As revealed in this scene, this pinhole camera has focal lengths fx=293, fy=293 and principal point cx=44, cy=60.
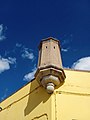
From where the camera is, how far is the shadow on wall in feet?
31.0

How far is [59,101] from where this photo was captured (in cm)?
912

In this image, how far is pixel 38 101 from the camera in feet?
31.3

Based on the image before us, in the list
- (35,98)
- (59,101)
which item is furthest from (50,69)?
(35,98)

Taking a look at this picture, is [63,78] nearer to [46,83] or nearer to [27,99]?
[46,83]

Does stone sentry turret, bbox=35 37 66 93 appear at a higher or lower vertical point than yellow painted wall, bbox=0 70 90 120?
higher

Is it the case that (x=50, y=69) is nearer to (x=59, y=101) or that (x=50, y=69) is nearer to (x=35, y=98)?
(x=59, y=101)

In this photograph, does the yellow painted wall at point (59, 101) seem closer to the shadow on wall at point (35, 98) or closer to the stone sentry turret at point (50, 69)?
→ the shadow on wall at point (35, 98)

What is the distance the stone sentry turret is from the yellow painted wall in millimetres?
265

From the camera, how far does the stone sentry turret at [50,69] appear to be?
9.22 m

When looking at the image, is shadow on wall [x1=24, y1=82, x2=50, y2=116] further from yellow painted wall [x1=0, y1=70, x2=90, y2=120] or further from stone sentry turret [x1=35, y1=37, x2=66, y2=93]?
stone sentry turret [x1=35, y1=37, x2=66, y2=93]

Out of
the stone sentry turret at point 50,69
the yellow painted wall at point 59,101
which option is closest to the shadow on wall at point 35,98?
the yellow painted wall at point 59,101

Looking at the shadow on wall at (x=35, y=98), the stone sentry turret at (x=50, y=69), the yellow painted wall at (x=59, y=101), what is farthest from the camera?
the shadow on wall at (x=35, y=98)

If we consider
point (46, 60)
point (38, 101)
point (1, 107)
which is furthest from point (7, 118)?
point (46, 60)

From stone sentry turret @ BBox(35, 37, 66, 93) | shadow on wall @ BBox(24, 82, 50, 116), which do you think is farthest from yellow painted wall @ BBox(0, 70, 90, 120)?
stone sentry turret @ BBox(35, 37, 66, 93)
